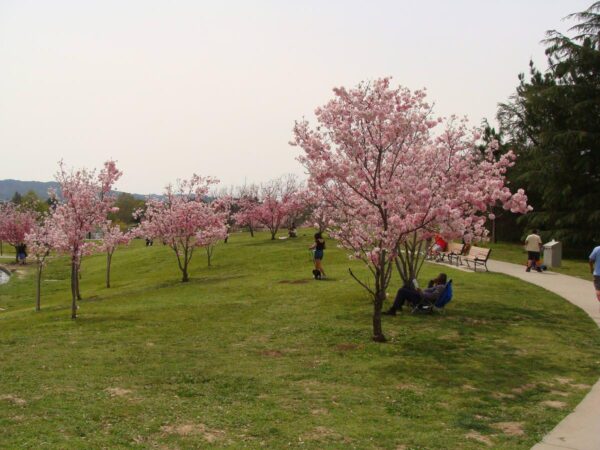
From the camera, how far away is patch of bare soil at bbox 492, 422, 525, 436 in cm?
710

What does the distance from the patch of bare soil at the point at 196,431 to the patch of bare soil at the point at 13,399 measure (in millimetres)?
2302

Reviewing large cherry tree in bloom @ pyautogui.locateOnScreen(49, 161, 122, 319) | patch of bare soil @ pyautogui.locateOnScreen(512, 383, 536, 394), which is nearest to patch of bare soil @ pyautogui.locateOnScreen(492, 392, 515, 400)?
patch of bare soil @ pyautogui.locateOnScreen(512, 383, 536, 394)

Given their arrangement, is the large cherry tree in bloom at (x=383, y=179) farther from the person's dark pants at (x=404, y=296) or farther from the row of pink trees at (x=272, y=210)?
the row of pink trees at (x=272, y=210)

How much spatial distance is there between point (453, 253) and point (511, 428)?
21.4m

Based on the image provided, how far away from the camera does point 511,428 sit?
23.9ft

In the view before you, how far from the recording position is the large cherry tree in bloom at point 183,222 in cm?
2567

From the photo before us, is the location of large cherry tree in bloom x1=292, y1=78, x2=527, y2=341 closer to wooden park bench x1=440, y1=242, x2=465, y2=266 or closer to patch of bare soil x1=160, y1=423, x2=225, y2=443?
patch of bare soil x1=160, y1=423, x2=225, y2=443

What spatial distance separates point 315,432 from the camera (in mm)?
6965

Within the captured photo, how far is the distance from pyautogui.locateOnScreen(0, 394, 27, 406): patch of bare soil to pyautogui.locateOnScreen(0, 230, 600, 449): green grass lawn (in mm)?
40

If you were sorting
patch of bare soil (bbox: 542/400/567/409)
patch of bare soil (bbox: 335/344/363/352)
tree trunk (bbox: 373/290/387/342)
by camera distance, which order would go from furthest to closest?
1. tree trunk (bbox: 373/290/387/342)
2. patch of bare soil (bbox: 335/344/363/352)
3. patch of bare soil (bbox: 542/400/567/409)

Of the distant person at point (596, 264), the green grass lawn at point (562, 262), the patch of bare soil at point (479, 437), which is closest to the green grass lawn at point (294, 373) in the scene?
the patch of bare soil at point (479, 437)

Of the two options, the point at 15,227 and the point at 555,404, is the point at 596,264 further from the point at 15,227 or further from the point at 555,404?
the point at 15,227

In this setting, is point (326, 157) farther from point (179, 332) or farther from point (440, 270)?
point (440, 270)

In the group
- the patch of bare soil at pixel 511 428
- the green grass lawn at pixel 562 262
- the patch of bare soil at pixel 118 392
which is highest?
the green grass lawn at pixel 562 262
